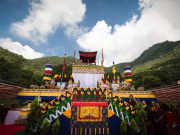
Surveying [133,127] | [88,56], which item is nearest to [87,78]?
[88,56]

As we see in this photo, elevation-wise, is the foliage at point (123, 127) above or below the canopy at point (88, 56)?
below

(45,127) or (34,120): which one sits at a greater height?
(34,120)

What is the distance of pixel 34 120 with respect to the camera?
22.7 ft

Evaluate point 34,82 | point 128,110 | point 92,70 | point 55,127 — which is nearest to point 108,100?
point 128,110

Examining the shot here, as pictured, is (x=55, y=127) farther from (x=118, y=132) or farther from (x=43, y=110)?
(x=118, y=132)

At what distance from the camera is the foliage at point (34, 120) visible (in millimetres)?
6867

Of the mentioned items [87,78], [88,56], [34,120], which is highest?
[88,56]

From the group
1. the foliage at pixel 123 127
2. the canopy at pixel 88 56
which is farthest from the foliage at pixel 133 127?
the canopy at pixel 88 56

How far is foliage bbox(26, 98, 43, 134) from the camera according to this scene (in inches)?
270

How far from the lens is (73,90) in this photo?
8250 mm

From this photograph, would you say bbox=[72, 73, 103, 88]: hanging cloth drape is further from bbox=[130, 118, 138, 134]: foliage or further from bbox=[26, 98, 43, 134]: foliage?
bbox=[26, 98, 43, 134]: foliage

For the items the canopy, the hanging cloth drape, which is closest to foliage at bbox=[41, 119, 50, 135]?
the hanging cloth drape

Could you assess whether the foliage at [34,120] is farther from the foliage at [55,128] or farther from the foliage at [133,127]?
the foliage at [133,127]

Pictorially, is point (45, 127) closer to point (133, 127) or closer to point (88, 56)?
point (133, 127)
